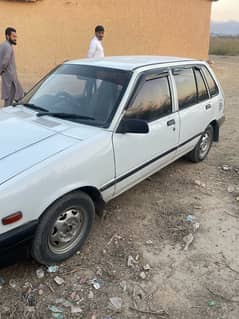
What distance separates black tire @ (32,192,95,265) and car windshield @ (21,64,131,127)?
0.81m

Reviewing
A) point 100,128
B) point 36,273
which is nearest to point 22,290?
point 36,273

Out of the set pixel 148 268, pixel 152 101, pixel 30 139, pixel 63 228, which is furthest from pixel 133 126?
pixel 148 268

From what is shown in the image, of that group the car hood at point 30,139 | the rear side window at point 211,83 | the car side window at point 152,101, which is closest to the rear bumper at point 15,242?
the car hood at point 30,139

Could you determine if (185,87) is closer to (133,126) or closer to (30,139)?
(133,126)

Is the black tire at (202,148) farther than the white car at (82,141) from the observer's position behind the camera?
Yes

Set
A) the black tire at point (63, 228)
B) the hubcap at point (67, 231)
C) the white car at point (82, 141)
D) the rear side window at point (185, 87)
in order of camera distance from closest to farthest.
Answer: the white car at point (82, 141)
the black tire at point (63, 228)
the hubcap at point (67, 231)
the rear side window at point (185, 87)

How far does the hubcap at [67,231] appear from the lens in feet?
9.16

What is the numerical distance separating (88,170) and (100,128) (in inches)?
18.5

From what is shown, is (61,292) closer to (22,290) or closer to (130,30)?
(22,290)

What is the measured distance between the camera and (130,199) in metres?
4.07

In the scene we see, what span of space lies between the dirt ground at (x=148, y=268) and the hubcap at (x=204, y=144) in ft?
3.03

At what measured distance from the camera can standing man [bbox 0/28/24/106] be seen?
6055 mm

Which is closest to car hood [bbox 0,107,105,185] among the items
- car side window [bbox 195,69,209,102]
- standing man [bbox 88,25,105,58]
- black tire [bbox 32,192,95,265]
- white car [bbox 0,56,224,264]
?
white car [bbox 0,56,224,264]

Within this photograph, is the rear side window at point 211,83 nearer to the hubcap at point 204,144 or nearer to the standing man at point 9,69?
the hubcap at point 204,144
